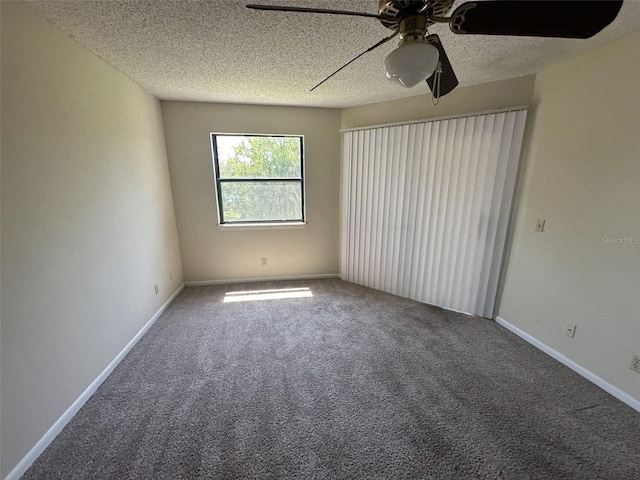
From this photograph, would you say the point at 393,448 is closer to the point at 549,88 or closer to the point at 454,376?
the point at 454,376

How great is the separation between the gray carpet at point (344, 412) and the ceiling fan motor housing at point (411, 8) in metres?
2.00

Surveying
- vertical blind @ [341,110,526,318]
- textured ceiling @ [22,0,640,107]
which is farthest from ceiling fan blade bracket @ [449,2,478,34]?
vertical blind @ [341,110,526,318]

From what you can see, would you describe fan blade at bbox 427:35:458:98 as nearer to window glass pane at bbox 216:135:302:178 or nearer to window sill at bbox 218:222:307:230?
window glass pane at bbox 216:135:302:178

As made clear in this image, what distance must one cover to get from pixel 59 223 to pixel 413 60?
6.67ft

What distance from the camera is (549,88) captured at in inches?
78.4

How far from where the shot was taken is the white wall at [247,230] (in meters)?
3.02

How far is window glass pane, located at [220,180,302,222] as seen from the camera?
331 cm

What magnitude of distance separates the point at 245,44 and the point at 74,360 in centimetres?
225

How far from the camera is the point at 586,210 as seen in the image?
1.78 meters

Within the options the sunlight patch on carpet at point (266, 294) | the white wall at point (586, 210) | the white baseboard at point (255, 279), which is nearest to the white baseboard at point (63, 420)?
the sunlight patch on carpet at point (266, 294)

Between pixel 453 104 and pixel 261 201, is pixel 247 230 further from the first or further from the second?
pixel 453 104

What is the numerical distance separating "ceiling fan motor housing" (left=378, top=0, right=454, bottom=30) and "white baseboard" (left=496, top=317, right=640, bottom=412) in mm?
2441

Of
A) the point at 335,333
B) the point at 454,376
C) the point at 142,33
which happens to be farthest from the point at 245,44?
the point at 454,376

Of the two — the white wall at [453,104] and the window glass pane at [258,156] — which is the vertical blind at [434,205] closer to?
the white wall at [453,104]
